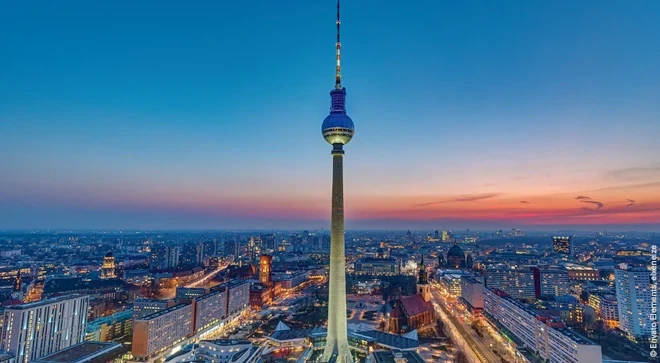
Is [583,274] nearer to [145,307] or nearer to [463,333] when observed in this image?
[463,333]

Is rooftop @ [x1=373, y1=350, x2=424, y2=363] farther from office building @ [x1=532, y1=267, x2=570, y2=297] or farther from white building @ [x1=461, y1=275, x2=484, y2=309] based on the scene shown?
office building @ [x1=532, y1=267, x2=570, y2=297]

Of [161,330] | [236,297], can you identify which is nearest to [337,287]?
[161,330]

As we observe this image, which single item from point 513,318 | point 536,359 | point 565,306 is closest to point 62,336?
point 536,359

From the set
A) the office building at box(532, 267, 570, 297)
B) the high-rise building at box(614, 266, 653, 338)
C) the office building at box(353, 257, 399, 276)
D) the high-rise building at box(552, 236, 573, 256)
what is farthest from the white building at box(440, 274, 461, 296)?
the high-rise building at box(552, 236, 573, 256)

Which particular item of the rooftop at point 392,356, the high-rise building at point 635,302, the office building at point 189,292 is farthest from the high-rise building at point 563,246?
the office building at point 189,292

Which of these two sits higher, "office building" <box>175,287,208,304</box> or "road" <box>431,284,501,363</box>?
"office building" <box>175,287,208,304</box>
